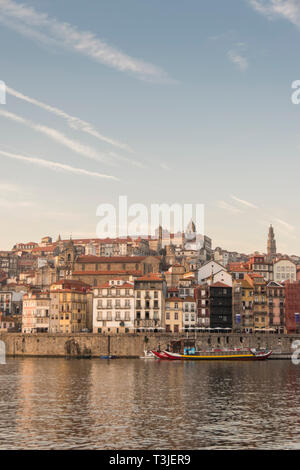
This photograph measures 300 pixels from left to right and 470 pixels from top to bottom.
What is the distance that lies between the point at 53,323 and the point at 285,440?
330ft

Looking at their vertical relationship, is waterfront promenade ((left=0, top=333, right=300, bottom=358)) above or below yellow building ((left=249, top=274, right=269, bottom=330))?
below

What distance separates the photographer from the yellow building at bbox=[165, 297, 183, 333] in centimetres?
13275

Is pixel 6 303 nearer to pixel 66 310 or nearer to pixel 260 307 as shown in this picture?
pixel 66 310

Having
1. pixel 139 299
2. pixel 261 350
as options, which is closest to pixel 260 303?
pixel 261 350

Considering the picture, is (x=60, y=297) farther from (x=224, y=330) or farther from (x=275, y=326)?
(x=275, y=326)

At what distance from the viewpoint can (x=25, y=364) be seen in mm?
103938

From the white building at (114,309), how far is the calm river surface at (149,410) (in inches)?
1693

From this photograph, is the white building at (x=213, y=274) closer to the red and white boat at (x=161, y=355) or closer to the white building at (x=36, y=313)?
the red and white boat at (x=161, y=355)

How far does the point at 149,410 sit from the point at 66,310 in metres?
85.0

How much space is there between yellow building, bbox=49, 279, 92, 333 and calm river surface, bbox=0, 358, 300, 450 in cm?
4695

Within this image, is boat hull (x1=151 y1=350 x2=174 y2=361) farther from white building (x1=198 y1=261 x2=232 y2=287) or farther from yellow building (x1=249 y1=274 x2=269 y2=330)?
yellow building (x1=249 y1=274 x2=269 y2=330)

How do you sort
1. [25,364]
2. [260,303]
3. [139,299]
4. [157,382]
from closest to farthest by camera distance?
1. [157,382]
2. [25,364]
3. [139,299]
4. [260,303]

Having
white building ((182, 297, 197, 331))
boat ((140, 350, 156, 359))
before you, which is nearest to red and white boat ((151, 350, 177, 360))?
boat ((140, 350, 156, 359))

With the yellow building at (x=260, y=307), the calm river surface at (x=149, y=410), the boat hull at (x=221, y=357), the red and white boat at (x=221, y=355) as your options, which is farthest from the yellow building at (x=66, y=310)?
the calm river surface at (x=149, y=410)
